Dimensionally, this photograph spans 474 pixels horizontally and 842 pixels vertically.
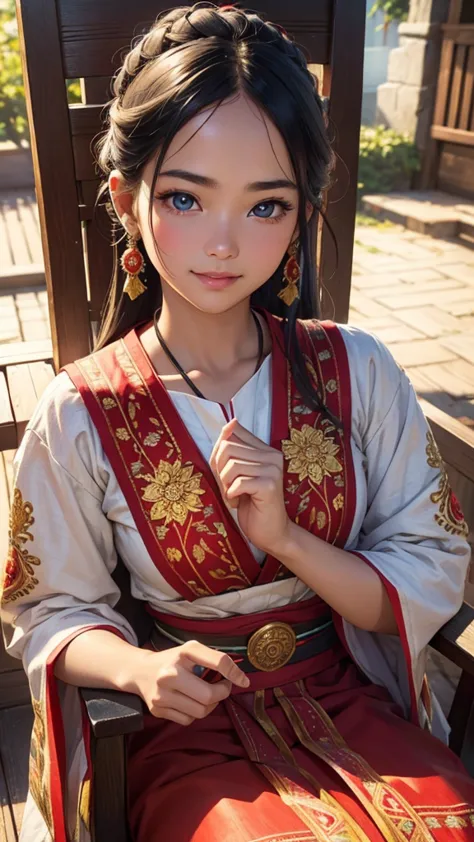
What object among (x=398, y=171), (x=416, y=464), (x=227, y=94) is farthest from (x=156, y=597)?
(x=398, y=171)

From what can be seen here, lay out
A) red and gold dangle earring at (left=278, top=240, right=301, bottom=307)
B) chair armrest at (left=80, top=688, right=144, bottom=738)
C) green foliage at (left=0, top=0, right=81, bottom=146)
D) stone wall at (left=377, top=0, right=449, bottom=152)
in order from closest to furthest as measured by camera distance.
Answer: chair armrest at (left=80, top=688, right=144, bottom=738) → red and gold dangle earring at (left=278, top=240, right=301, bottom=307) → stone wall at (left=377, top=0, right=449, bottom=152) → green foliage at (left=0, top=0, right=81, bottom=146)

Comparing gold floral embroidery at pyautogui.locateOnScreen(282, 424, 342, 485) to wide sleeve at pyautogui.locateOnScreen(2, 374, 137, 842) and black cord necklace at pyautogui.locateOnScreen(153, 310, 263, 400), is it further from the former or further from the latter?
wide sleeve at pyautogui.locateOnScreen(2, 374, 137, 842)

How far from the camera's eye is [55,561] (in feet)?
4.91

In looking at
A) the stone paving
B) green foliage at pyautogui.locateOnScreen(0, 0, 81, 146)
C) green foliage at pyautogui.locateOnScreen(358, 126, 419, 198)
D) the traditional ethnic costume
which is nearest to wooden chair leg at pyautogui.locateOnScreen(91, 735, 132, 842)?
the traditional ethnic costume

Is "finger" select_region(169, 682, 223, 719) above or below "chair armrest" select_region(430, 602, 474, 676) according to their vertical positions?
above

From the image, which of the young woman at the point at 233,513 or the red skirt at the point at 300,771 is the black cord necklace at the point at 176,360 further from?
the red skirt at the point at 300,771

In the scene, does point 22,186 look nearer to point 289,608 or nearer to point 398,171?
point 398,171

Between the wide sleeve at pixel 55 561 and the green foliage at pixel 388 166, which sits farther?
the green foliage at pixel 388 166

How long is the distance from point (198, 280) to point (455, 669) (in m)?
1.76

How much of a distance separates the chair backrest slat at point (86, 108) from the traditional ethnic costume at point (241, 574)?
328 mm

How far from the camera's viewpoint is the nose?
137 cm

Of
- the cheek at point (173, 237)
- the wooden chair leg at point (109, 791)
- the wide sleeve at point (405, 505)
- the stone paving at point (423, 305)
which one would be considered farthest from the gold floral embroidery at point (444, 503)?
the stone paving at point (423, 305)

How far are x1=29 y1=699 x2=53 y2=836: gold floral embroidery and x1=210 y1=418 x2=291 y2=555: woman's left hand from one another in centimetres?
48

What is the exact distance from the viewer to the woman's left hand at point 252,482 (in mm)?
1354
